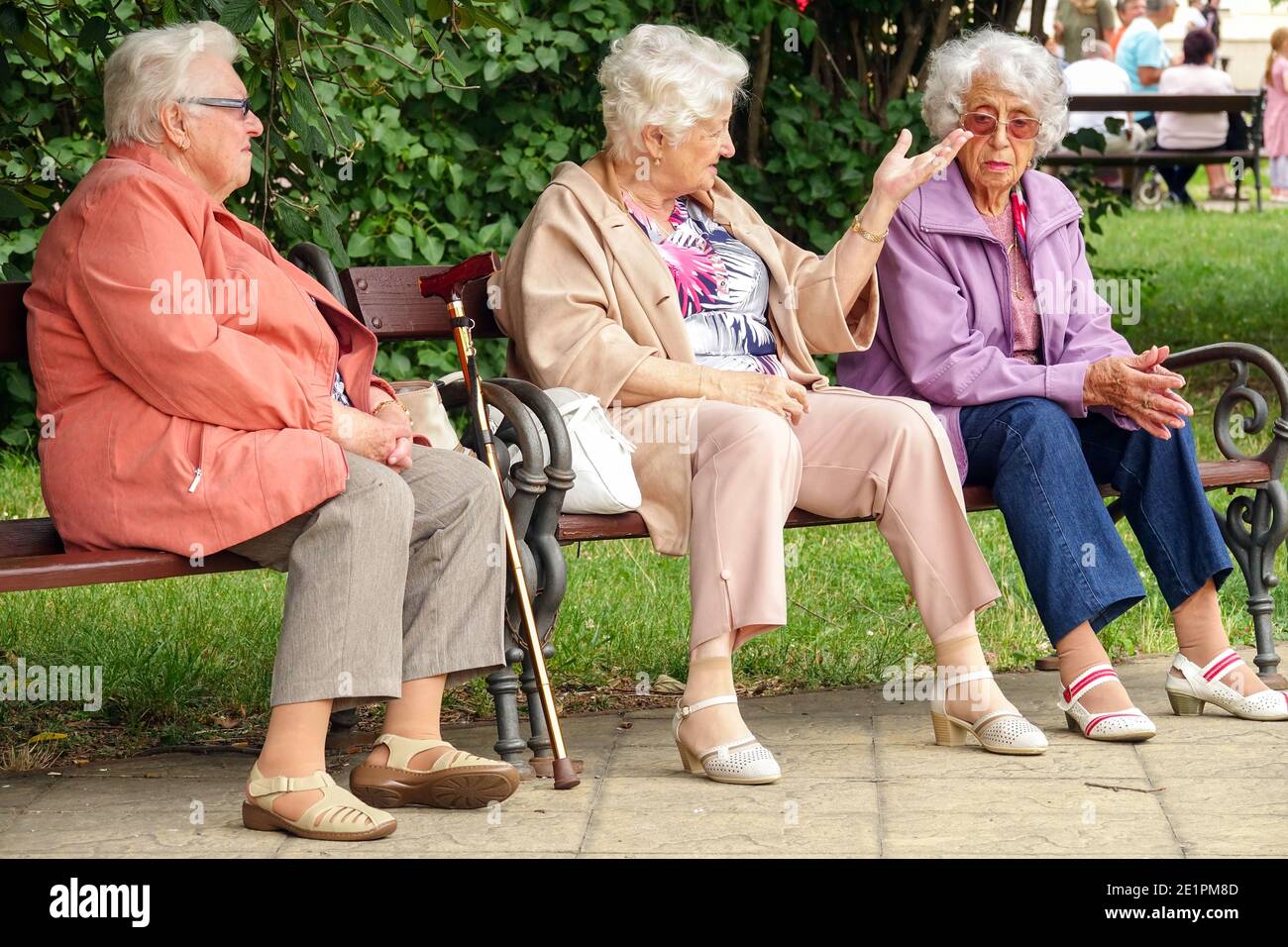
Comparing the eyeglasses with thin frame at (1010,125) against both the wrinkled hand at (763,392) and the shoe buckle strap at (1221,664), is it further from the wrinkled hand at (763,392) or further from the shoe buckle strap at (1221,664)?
the shoe buckle strap at (1221,664)

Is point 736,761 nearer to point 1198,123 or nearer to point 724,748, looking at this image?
point 724,748

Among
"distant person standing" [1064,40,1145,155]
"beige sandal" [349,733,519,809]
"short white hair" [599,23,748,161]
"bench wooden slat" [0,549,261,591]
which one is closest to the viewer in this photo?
"bench wooden slat" [0,549,261,591]

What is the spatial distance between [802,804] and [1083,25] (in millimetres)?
14878

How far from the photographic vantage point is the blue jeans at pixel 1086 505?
412cm

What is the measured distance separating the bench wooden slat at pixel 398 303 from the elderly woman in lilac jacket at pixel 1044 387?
1.02m

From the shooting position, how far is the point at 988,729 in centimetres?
407

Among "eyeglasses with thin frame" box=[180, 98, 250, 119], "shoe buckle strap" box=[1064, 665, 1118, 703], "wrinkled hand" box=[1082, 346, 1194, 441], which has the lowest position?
"shoe buckle strap" box=[1064, 665, 1118, 703]

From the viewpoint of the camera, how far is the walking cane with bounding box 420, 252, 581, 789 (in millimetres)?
3818

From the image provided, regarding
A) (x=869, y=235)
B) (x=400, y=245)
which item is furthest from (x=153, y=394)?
(x=400, y=245)

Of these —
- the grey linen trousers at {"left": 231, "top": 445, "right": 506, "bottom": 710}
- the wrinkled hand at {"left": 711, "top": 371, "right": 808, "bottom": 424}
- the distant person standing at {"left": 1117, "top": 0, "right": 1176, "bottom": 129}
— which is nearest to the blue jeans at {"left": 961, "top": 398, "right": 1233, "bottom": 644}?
the wrinkled hand at {"left": 711, "top": 371, "right": 808, "bottom": 424}

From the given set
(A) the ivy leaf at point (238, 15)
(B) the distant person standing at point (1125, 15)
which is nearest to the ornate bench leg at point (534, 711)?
(A) the ivy leaf at point (238, 15)

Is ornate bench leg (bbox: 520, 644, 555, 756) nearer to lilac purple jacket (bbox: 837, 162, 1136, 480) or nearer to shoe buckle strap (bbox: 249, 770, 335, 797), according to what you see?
shoe buckle strap (bbox: 249, 770, 335, 797)

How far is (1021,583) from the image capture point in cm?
579

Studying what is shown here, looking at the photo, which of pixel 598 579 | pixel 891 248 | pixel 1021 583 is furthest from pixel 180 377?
pixel 1021 583
